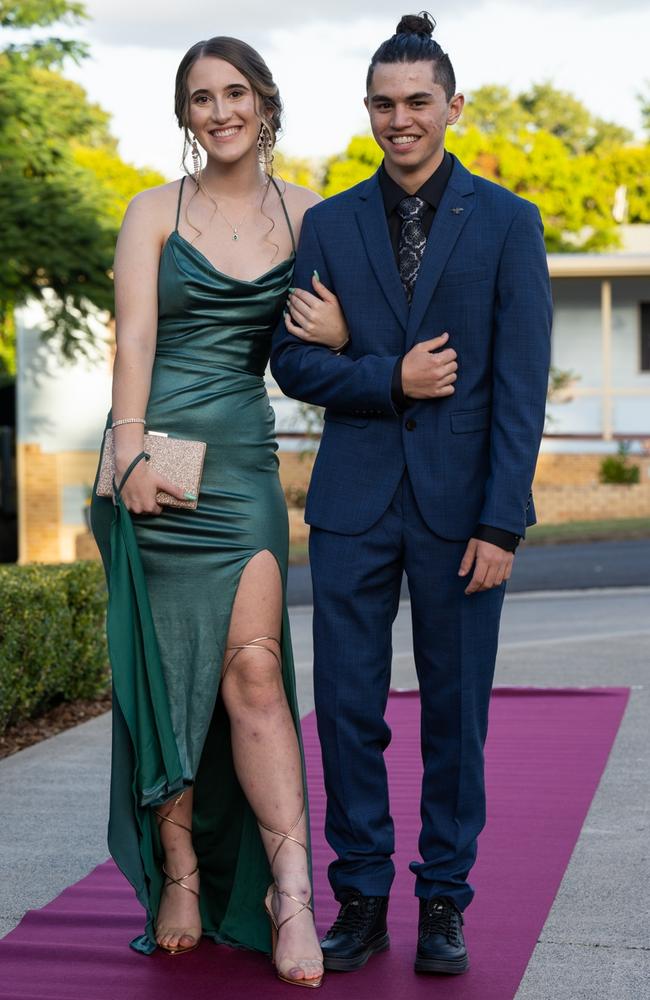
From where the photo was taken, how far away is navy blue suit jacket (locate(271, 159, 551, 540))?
3.44 metres

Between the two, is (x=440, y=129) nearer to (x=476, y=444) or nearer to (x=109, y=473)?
(x=476, y=444)

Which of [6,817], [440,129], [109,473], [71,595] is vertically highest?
[440,129]

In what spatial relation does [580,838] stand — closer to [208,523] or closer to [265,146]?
[208,523]

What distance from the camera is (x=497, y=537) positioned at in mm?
3445

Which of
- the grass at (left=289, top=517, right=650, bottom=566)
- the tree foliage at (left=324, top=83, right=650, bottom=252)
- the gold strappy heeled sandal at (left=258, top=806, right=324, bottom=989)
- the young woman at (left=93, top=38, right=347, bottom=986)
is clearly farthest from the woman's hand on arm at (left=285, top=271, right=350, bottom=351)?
the tree foliage at (left=324, top=83, right=650, bottom=252)

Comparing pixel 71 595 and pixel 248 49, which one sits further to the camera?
pixel 71 595

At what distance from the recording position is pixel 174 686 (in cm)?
367

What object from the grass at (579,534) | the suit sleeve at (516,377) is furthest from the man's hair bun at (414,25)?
the grass at (579,534)

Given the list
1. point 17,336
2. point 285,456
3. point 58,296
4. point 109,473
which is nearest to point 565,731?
point 109,473

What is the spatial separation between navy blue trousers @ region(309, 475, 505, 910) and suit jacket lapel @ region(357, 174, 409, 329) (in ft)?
1.37

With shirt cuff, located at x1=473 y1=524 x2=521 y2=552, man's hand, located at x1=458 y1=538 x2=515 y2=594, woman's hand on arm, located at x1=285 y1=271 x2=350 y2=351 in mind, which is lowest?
man's hand, located at x1=458 y1=538 x2=515 y2=594

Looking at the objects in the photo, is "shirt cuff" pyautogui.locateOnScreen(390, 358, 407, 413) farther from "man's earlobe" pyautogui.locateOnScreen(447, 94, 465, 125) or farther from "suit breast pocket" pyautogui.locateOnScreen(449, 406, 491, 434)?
"man's earlobe" pyautogui.locateOnScreen(447, 94, 465, 125)

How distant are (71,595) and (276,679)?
3804mm

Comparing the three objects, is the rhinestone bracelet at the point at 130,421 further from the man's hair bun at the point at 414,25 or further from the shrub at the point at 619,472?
the shrub at the point at 619,472
